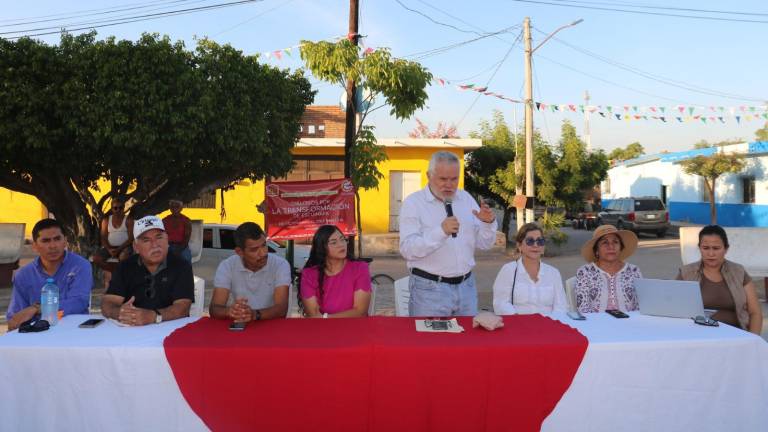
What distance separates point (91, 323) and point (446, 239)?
2.27 meters

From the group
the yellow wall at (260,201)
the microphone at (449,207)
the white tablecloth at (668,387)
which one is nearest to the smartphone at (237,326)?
the microphone at (449,207)

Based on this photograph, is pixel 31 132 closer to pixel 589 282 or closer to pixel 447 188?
pixel 447 188

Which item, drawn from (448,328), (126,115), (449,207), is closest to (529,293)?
(449,207)

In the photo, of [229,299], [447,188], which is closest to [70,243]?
[229,299]

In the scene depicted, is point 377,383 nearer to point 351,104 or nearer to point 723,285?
point 723,285

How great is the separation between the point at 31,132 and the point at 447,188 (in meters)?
7.31

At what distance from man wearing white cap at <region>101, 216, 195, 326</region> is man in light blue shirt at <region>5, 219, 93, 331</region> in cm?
40

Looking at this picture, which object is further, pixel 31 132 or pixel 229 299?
pixel 31 132

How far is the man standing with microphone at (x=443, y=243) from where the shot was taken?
3.90 meters

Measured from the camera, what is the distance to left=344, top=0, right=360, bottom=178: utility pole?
10047 millimetres

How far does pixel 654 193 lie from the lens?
123ft

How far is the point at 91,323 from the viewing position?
3.61 metres

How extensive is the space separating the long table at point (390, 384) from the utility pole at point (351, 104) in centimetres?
736

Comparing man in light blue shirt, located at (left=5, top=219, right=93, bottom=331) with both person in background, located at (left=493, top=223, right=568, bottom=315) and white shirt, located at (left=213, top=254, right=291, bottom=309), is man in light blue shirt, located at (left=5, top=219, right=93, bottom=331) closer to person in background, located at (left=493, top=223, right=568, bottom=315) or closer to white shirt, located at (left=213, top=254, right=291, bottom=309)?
white shirt, located at (left=213, top=254, right=291, bottom=309)
